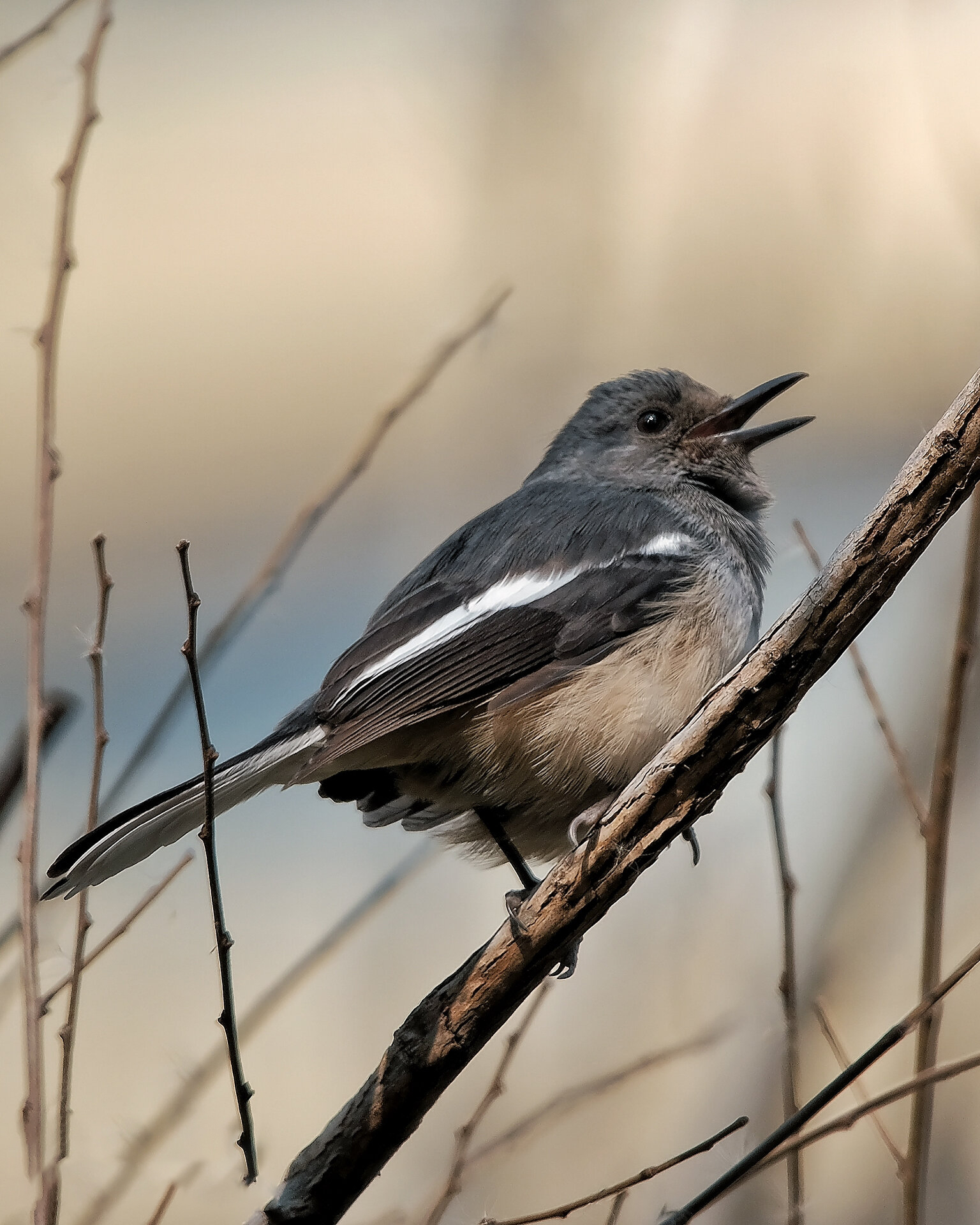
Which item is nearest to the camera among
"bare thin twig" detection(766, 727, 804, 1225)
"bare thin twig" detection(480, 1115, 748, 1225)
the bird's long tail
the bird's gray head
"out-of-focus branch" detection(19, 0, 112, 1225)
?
"out-of-focus branch" detection(19, 0, 112, 1225)

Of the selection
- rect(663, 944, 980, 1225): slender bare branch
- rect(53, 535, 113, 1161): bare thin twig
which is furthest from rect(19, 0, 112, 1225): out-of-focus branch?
rect(663, 944, 980, 1225): slender bare branch

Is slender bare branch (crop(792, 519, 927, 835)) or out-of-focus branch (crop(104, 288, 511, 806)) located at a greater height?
out-of-focus branch (crop(104, 288, 511, 806))

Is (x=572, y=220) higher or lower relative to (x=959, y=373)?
higher

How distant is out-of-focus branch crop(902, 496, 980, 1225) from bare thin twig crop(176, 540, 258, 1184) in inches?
48.0

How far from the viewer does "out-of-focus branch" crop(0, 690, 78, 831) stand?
7.11ft

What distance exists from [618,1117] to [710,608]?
105 inches

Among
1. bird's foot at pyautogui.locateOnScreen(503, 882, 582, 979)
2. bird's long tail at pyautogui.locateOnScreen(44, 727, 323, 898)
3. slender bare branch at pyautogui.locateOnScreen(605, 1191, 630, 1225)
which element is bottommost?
slender bare branch at pyautogui.locateOnScreen(605, 1191, 630, 1225)

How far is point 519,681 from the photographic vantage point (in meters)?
2.99

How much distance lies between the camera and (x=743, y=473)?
3.87 m

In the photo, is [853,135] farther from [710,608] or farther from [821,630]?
[821,630]

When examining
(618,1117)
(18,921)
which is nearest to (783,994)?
(18,921)

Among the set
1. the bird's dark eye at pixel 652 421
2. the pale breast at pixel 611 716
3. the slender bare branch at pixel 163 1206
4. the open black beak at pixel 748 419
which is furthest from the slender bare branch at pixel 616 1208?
the bird's dark eye at pixel 652 421

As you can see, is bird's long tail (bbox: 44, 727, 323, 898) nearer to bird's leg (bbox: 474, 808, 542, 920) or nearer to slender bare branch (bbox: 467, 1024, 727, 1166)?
bird's leg (bbox: 474, 808, 542, 920)

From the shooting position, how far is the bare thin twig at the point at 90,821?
1829 mm
